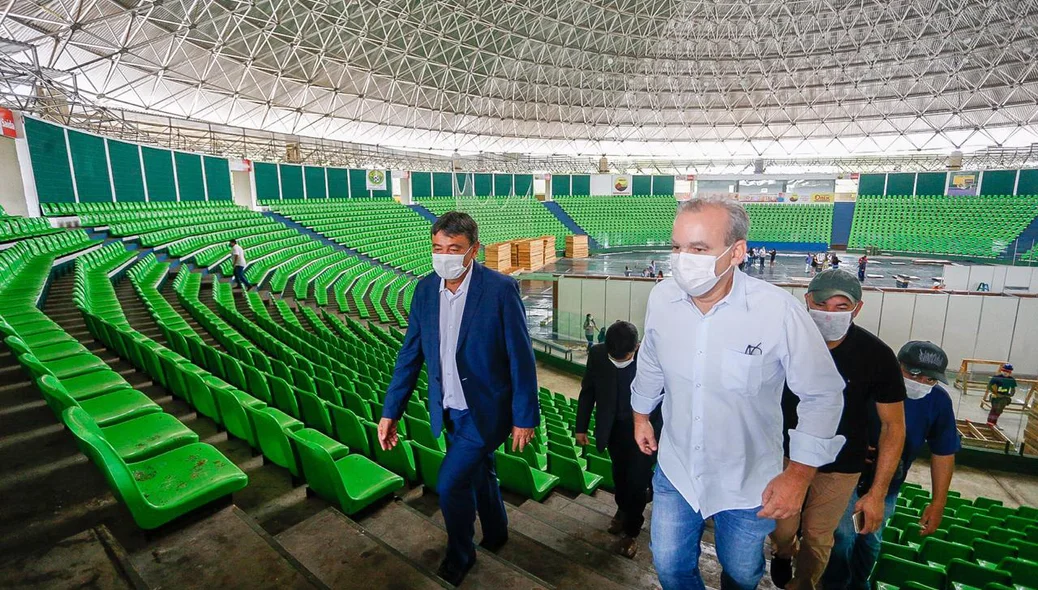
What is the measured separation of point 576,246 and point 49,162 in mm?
24882

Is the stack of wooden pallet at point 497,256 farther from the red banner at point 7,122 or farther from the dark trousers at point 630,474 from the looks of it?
the dark trousers at point 630,474

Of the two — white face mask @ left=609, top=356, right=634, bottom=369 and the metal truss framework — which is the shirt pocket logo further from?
the metal truss framework

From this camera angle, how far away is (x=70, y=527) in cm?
202

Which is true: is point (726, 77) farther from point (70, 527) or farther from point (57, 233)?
point (70, 527)

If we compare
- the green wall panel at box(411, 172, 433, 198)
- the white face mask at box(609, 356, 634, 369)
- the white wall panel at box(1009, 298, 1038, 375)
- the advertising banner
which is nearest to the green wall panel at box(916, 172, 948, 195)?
the white wall panel at box(1009, 298, 1038, 375)

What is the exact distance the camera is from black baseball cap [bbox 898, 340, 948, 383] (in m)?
2.53

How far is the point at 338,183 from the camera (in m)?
28.5

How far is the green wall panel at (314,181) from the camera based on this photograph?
2667cm

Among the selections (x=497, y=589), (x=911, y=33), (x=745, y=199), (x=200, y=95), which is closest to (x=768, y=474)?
(x=497, y=589)

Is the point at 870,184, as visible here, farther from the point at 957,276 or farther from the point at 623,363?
the point at 623,363

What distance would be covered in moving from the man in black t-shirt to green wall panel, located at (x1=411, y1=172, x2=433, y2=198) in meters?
32.8

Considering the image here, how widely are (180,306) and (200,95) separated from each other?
816 inches

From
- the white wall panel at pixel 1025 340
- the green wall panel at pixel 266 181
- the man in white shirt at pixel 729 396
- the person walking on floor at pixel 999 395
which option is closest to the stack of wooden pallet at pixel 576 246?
the green wall panel at pixel 266 181

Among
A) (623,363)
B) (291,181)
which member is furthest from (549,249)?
(623,363)
